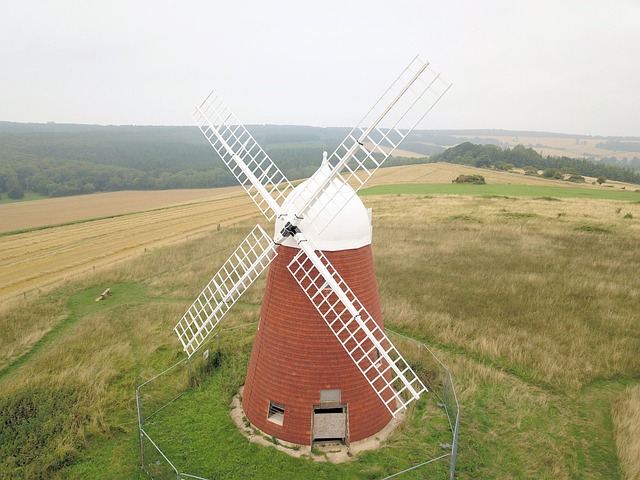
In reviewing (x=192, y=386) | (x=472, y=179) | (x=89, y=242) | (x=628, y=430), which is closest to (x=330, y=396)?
(x=192, y=386)

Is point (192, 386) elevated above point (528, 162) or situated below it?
below

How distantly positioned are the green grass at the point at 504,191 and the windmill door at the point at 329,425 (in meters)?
51.3

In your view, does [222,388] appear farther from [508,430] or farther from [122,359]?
[508,430]

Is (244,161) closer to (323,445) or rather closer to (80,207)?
(323,445)

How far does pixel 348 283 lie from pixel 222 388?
6627mm

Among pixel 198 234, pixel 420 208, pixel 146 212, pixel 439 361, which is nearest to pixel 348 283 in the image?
pixel 439 361

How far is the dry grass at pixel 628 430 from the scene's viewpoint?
11.1 metres

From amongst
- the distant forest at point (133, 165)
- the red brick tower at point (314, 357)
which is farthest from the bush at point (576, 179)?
the red brick tower at point (314, 357)

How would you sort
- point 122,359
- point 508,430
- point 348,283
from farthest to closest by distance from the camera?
point 122,359 < point 508,430 < point 348,283

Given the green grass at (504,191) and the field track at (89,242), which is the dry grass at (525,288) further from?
the field track at (89,242)

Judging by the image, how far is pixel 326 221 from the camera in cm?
1020

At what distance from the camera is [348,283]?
34.8 feet

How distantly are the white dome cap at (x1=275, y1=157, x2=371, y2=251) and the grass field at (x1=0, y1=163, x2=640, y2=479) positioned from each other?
564 cm

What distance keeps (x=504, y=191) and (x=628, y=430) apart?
2123 inches
